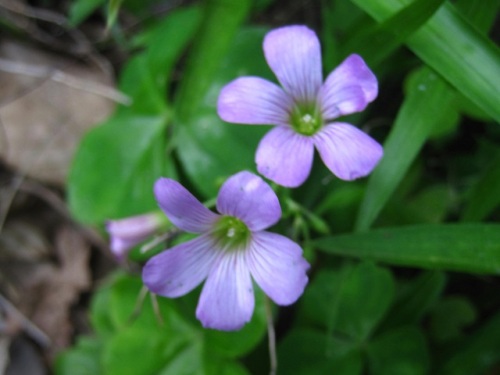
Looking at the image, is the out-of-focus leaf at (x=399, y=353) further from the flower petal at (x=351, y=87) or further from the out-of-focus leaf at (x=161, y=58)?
the out-of-focus leaf at (x=161, y=58)

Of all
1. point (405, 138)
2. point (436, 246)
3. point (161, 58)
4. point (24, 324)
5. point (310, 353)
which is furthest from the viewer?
point (24, 324)

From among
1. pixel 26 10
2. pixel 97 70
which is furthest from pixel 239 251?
pixel 26 10

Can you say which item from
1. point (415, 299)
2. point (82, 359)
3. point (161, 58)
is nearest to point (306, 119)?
point (415, 299)

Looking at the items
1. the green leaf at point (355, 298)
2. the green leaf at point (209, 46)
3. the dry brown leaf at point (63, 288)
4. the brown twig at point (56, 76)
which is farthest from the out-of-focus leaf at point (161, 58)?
the green leaf at point (355, 298)

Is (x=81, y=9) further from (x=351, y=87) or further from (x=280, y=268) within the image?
(x=280, y=268)

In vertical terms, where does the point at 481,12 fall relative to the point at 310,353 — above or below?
above

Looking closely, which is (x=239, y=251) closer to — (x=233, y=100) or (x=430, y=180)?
(x=233, y=100)

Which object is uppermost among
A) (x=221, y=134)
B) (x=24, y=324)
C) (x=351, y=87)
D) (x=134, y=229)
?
(x=351, y=87)

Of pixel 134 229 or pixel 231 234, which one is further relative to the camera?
pixel 134 229
